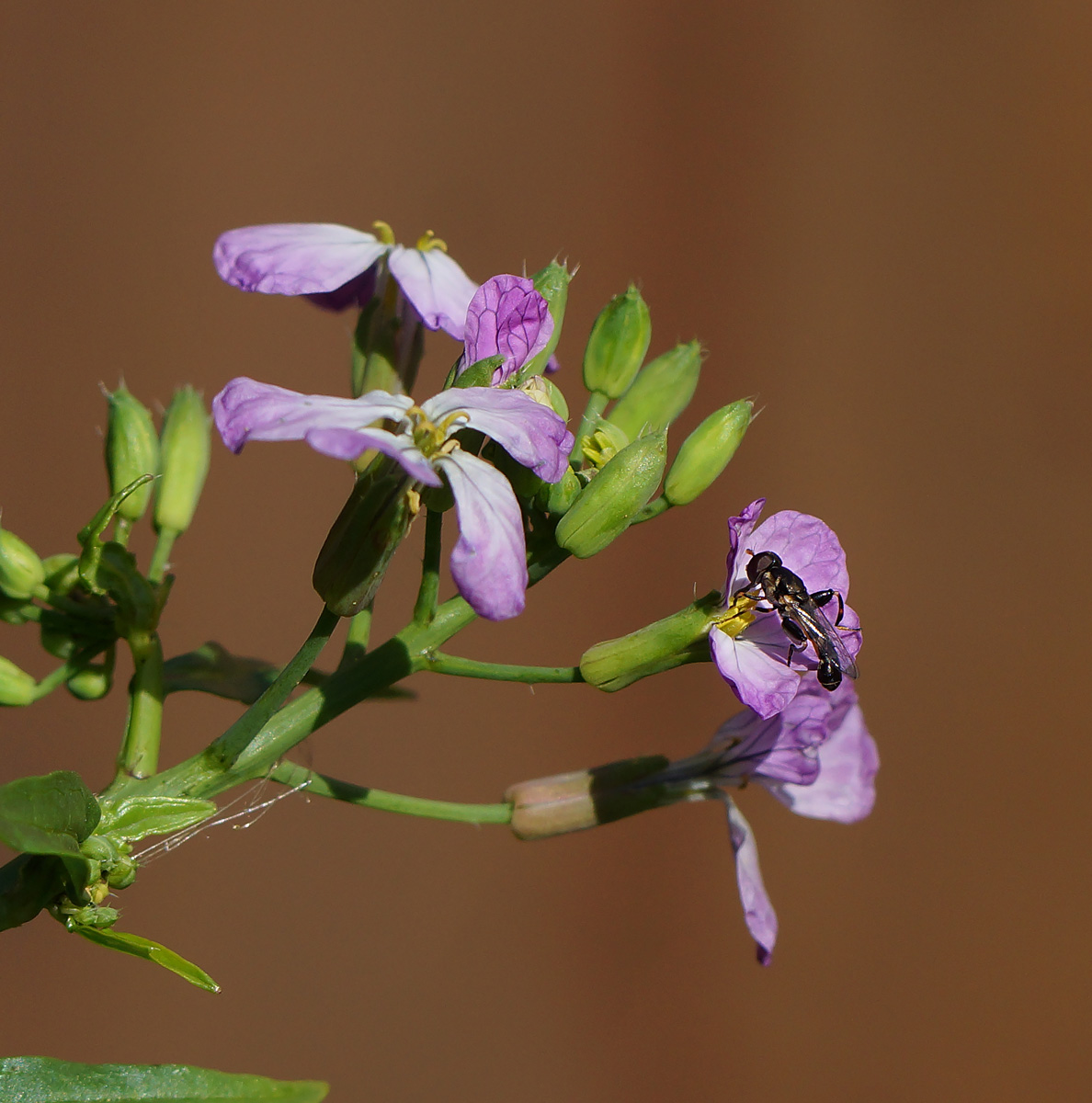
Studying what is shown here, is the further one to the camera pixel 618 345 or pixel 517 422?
pixel 618 345

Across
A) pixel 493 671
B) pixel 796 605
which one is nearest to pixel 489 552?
pixel 493 671

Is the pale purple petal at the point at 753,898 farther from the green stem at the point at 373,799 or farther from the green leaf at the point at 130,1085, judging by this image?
the green leaf at the point at 130,1085

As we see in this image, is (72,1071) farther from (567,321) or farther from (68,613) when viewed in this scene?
(567,321)

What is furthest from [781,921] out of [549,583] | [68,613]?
[68,613]

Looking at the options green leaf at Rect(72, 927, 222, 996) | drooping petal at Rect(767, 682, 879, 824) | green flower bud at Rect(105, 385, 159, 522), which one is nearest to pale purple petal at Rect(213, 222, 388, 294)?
green flower bud at Rect(105, 385, 159, 522)

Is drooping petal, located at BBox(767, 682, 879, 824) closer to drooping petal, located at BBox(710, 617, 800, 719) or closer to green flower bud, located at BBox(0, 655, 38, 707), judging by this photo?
drooping petal, located at BBox(710, 617, 800, 719)

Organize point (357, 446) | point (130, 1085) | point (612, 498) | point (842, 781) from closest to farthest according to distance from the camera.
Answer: point (357, 446) → point (130, 1085) → point (612, 498) → point (842, 781)

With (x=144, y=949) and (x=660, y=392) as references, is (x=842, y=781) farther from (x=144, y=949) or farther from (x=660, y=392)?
(x=144, y=949)
